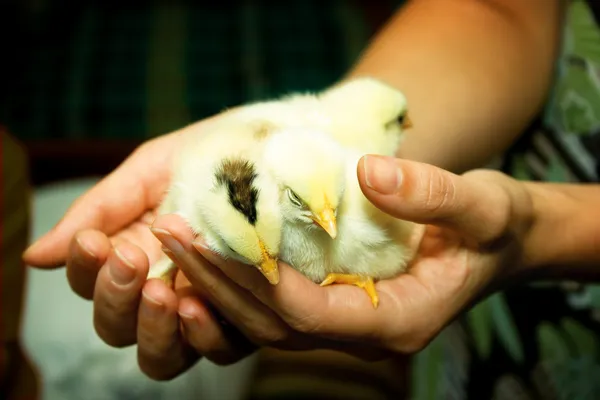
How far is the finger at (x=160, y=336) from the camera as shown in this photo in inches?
33.3

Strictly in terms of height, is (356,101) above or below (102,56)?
above

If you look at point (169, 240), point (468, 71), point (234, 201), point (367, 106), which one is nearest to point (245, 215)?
point (234, 201)

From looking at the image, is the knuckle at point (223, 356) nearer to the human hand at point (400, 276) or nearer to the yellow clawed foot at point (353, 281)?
the human hand at point (400, 276)

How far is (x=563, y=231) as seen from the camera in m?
0.94

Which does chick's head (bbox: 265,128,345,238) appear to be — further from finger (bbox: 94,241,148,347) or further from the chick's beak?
finger (bbox: 94,241,148,347)

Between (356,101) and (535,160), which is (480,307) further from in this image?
(356,101)

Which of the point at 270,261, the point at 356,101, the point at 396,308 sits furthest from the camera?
the point at 356,101

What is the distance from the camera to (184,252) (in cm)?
78

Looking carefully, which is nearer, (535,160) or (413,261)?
(413,261)

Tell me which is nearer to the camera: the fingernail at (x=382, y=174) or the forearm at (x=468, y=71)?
the fingernail at (x=382, y=174)

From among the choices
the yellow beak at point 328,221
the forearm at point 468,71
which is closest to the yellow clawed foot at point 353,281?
the yellow beak at point 328,221

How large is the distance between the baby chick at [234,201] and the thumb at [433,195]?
4.7 inches

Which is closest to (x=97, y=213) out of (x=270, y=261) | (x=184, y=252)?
(x=184, y=252)

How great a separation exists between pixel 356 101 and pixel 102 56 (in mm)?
1983
